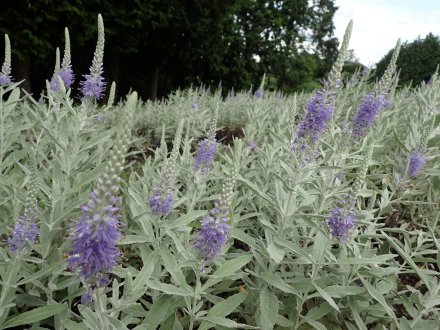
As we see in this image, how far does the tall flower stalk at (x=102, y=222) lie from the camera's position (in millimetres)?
1481

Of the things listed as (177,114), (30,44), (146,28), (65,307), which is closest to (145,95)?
(146,28)

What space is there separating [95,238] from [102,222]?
0.07 m

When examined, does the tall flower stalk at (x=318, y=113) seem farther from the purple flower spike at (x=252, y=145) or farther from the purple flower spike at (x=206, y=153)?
the purple flower spike at (x=252, y=145)

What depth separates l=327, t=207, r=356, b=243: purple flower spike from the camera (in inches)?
100

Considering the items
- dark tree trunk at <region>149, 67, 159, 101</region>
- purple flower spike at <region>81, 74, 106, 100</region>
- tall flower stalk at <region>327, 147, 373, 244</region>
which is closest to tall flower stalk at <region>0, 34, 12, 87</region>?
purple flower spike at <region>81, 74, 106, 100</region>

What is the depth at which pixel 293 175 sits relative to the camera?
2.93m

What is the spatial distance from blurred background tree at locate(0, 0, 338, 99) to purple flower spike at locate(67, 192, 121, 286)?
42.7 feet

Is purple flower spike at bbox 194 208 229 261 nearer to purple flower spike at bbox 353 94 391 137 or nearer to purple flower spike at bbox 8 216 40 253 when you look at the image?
purple flower spike at bbox 8 216 40 253

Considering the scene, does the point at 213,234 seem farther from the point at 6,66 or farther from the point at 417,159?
the point at 6,66

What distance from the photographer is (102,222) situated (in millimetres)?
1599

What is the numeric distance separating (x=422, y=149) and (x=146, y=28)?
Result: 637 inches

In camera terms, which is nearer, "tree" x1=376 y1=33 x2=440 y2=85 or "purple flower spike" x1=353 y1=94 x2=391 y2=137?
"purple flower spike" x1=353 y1=94 x2=391 y2=137

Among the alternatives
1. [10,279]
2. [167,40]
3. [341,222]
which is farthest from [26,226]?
[167,40]

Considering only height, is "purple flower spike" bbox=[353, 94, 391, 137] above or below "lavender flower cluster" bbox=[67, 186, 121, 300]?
above
